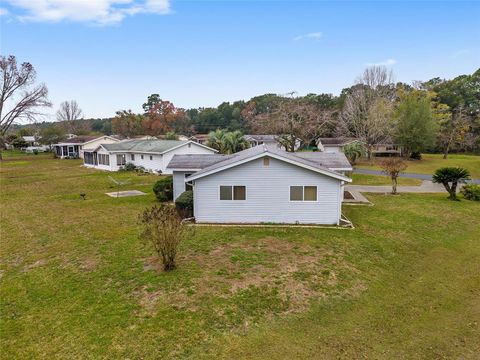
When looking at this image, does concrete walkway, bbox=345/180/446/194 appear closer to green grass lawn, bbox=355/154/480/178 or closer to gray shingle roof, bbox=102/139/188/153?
green grass lawn, bbox=355/154/480/178

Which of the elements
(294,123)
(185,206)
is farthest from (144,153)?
(185,206)

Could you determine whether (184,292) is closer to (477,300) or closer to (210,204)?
(210,204)

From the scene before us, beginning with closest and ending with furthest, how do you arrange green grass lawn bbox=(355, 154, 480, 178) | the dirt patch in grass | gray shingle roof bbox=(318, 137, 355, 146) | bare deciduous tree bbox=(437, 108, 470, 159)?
the dirt patch in grass < green grass lawn bbox=(355, 154, 480, 178) < bare deciduous tree bbox=(437, 108, 470, 159) < gray shingle roof bbox=(318, 137, 355, 146)

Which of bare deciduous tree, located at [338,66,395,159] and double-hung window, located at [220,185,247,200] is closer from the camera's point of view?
double-hung window, located at [220,185,247,200]

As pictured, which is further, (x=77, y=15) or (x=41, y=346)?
(x=77, y=15)

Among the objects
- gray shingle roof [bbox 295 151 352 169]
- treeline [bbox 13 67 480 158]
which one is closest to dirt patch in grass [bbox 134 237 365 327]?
gray shingle roof [bbox 295 151 352 169]

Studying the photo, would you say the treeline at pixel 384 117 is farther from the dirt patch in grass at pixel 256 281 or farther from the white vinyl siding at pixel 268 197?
the dirt patch in grass at pixel 256 281

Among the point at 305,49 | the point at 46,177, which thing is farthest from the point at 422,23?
the point at 46,177
